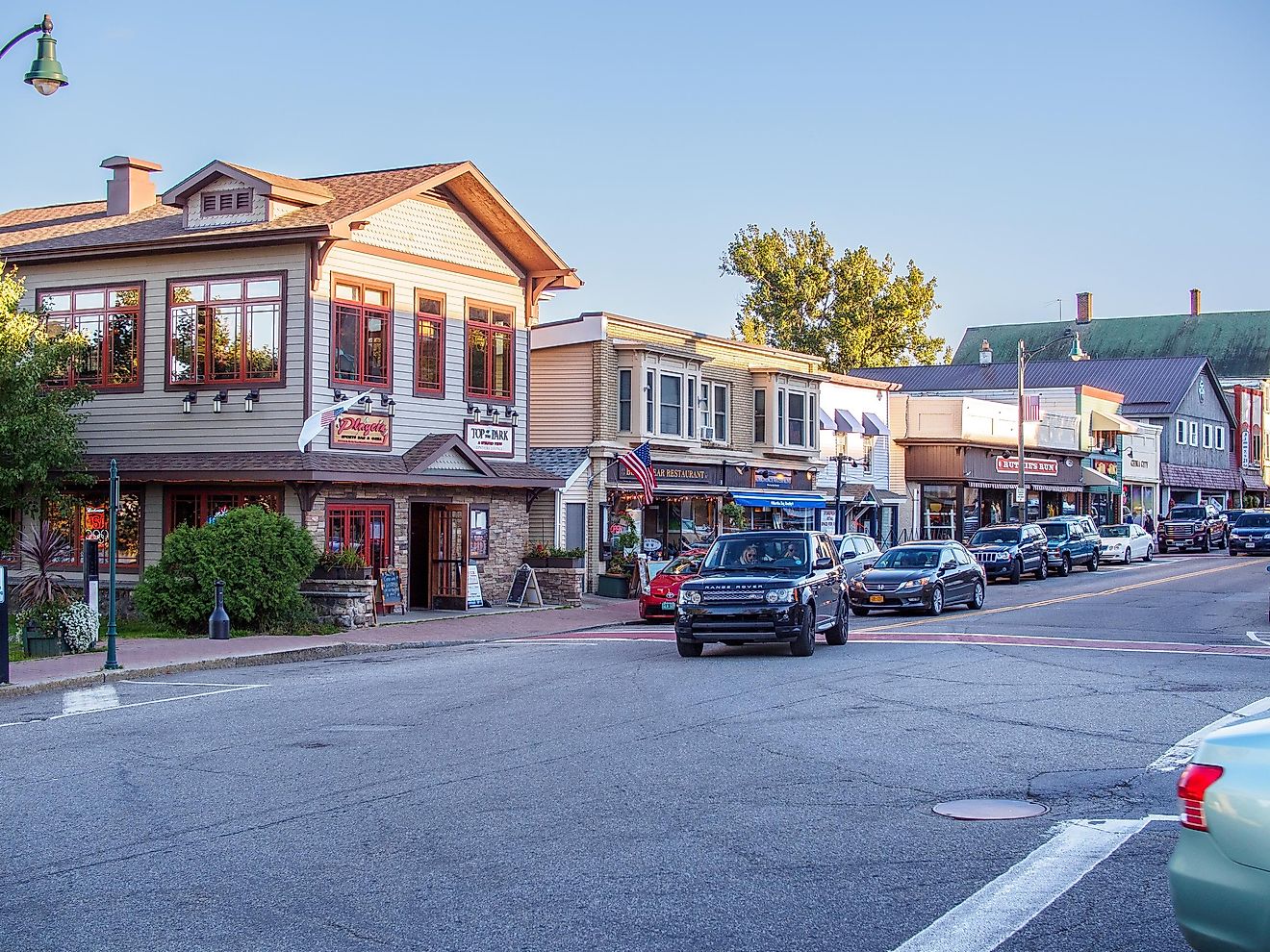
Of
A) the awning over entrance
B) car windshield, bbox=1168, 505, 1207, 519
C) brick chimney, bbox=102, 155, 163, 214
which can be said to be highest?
brick chimney, bbox=102, 155, 163, 214

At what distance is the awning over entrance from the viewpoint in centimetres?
6825

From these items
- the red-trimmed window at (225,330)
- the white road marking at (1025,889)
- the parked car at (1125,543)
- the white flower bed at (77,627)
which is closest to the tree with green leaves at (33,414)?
the red-trimmed window at (225,330)

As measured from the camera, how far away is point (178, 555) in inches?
959

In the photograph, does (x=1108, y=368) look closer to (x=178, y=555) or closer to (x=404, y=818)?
(x=178, y=555)

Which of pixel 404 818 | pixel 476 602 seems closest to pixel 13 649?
pixel 476 602

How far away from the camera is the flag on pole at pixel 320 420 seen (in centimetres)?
2612

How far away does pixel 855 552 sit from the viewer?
3550cm

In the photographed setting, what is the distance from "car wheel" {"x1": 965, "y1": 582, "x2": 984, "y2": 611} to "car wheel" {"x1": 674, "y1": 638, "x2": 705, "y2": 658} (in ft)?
38.9

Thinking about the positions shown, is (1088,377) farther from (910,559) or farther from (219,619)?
(219,619)

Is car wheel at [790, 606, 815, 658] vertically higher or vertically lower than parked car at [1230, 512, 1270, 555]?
lower

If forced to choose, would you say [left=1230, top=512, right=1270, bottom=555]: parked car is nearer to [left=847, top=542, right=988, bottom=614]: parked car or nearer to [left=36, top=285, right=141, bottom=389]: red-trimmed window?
[left=847, top=542, right=988, bottom=614]: parked car

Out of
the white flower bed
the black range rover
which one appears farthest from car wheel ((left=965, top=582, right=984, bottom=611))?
the white flower bed

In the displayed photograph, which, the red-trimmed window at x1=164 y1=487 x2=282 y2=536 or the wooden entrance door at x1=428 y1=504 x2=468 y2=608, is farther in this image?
the wooden entrance door at x1=428 y1=504 x2=468 y2=608

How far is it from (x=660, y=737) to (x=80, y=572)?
793 inches
